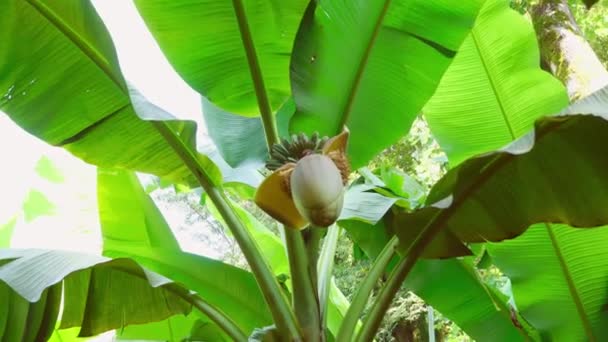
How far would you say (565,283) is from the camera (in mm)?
1112

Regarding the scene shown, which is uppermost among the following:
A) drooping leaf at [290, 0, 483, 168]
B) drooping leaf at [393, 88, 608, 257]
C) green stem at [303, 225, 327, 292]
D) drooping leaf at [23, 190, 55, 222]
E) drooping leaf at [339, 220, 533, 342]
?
drooping leaf at [290, 0, 483, 168]

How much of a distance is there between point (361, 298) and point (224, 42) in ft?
1.60

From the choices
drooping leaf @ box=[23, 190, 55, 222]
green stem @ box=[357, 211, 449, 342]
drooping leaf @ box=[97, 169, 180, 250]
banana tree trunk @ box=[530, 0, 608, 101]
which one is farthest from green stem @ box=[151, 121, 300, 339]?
drooping leaf @ box=[23, 190, 55, 222]

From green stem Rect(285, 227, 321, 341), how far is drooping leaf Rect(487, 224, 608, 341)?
0.42m

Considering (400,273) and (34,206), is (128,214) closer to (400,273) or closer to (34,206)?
(400,273)

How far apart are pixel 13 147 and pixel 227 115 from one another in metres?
3.65

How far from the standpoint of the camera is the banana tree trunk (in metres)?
1.30

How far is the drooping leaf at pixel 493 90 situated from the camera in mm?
1106

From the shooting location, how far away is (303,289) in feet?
2.97

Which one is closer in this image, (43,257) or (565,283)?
(43,257)

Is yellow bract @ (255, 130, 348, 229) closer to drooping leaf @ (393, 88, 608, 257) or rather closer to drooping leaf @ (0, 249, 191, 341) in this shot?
drooping leaf @ (393, 88, 608, 257)

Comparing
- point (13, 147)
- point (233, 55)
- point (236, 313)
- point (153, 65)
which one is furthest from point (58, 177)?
point (13, 147)

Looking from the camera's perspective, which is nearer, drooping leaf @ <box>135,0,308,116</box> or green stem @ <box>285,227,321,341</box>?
green stem @ <box>285,227,321,341</box>

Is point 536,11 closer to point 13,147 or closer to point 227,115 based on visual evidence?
point 227,115
